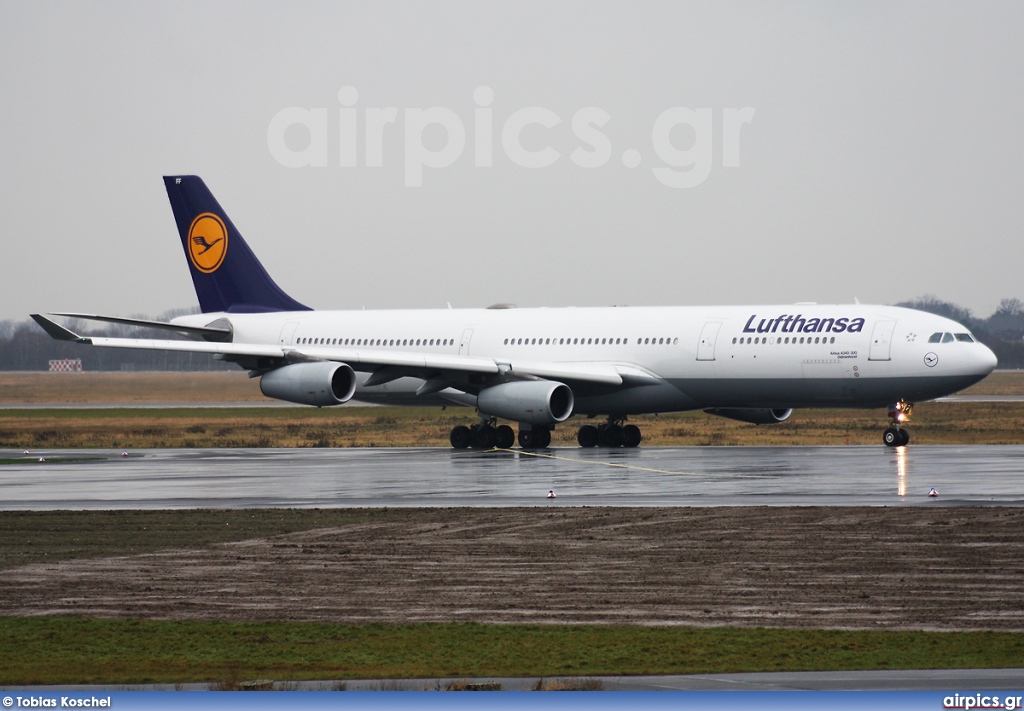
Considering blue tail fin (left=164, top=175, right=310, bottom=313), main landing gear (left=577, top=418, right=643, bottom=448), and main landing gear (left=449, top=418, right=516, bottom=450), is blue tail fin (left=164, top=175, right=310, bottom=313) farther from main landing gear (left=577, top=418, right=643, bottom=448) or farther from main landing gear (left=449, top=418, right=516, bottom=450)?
main landing gear (left=577, top=418, right=643, bottom=448)

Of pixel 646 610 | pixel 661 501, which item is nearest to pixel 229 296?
pixel 661 501

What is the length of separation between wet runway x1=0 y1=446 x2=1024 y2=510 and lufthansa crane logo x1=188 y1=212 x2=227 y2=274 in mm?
10341

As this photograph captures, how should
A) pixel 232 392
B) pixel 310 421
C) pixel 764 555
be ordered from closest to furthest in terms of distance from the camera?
pixel 764 555 → pixel 310 421 → pixel 232 392

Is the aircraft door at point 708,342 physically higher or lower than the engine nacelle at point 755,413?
higher

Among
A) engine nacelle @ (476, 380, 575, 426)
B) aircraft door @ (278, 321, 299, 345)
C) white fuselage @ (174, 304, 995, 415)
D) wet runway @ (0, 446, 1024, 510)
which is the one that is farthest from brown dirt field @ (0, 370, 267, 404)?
wet runway @ (0, 446, 1024, 510)

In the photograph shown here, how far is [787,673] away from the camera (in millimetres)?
9625

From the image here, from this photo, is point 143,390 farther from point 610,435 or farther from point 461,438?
point 610,435

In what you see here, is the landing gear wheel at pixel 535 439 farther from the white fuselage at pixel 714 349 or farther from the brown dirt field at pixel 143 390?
the brown dirt field at pixel 143 390

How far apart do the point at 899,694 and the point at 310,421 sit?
49.0 m

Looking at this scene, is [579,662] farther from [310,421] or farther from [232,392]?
[232,392]

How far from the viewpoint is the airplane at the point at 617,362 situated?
115 feet

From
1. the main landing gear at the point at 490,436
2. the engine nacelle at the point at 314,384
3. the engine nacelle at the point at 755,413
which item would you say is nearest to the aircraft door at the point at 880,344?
the engine nacelle at the point at 755,413

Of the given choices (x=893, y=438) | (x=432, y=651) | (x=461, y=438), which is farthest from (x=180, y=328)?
(x=432, y=651)

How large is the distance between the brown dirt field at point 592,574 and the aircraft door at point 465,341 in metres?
22.7
